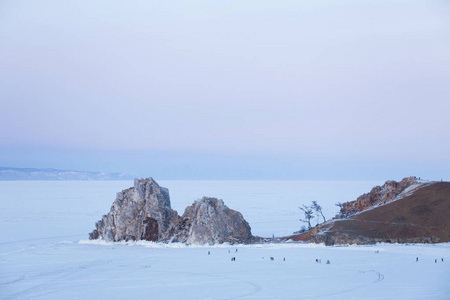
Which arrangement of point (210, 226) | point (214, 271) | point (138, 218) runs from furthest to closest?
1. point (138, 218)
2. point (210, 226)
3. point (214, 271)

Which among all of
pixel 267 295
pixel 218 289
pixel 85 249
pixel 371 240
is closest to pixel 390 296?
pixel 267 295

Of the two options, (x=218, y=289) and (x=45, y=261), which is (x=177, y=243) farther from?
(x=218, y=289)

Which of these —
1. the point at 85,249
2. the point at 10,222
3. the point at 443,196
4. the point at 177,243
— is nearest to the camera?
the point at 85,249

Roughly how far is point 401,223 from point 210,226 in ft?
74.6

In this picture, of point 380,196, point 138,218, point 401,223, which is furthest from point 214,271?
point 380,196

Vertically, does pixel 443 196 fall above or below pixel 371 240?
above

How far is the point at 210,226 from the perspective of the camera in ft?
176

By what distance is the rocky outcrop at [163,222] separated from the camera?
53531 millimetres

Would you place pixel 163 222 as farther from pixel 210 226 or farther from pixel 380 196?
pixel 380 196

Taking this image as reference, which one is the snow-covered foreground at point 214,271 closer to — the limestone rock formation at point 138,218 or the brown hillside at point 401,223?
the limestone rock formation at point 138,218

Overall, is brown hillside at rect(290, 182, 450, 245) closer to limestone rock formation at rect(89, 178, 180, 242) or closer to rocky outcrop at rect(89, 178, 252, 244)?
rocky outcrop at rect(89, 178, 252, 244)

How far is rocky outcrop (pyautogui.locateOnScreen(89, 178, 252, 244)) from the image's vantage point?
53.5 m

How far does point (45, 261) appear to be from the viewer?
137 feet

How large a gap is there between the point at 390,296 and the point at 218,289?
10458 mm
